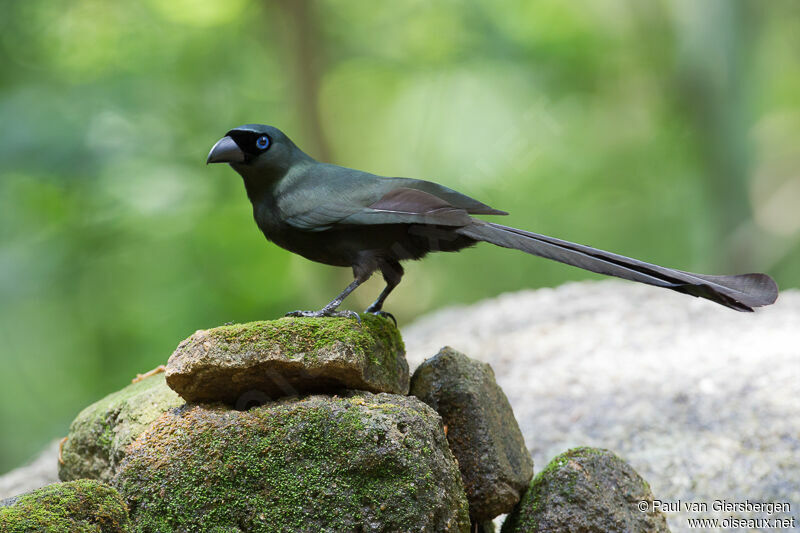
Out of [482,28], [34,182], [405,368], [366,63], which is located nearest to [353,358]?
[405,368]

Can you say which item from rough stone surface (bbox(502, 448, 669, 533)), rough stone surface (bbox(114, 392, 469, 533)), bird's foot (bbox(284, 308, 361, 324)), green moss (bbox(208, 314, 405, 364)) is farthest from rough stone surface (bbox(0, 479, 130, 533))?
rough stone surface (bbox(502, 448, 669, 533))

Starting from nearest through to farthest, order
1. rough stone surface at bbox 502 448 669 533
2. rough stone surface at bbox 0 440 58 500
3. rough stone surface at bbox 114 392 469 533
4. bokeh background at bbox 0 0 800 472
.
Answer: rough stone surface at bbox 114 392 469 533 < rough stone surface at bbox 502 448 669 533 < rough stone surface at bbox 0 440 58 500 < bokeh background at bbox 0 0 800 472

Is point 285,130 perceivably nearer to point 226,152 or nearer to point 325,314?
point 226,152

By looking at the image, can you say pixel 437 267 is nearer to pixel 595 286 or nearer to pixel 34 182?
pixel 595 286

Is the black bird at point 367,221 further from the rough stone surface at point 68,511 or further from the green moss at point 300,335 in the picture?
the rough stone surface at point 68,511

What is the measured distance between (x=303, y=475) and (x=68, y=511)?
2.12ft

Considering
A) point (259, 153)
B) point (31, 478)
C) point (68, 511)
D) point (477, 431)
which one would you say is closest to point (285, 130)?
point (31, 478)

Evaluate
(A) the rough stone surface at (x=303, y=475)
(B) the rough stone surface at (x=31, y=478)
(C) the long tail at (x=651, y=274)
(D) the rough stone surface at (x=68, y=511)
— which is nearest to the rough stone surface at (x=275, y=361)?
(A) the rough stone surface at (x=303, y=475)

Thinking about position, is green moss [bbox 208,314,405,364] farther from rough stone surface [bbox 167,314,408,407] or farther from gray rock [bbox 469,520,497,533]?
gray rock [bbox 469,520,497,533]

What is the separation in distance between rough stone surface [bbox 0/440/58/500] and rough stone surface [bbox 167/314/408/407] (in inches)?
71.5

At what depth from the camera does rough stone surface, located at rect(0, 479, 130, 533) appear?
1.83 meters

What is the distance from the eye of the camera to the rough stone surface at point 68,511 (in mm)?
1826

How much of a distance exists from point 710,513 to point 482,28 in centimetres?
777

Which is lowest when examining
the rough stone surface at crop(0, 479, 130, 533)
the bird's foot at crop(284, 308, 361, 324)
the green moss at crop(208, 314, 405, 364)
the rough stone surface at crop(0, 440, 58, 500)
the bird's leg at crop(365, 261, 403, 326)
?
the rough stone surface at crop(0, 479, 130, 533)
